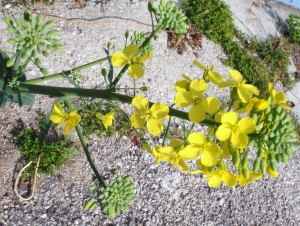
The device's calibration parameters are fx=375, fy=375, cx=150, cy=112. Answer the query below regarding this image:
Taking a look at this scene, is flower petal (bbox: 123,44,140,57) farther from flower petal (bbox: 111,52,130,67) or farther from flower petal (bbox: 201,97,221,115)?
flower petal (bbox: 201,97,221,115)

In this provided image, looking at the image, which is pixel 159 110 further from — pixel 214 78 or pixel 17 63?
pixel 17 63

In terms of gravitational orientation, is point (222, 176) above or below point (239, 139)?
below

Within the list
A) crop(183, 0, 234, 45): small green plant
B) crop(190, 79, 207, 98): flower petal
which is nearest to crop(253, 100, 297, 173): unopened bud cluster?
crop(190, 79, 207, 98): flower petal

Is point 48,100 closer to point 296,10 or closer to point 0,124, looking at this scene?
point 0,124

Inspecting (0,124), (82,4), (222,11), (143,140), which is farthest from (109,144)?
(222,11)

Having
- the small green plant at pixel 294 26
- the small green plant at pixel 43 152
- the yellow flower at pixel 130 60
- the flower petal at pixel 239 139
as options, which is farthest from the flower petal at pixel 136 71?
the small green plant at pixel 294 26

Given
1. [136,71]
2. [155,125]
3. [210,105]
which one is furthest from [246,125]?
[136,71]

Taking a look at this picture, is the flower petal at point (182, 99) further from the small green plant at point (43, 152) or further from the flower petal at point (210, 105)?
the small green plant at point (43, 152)
